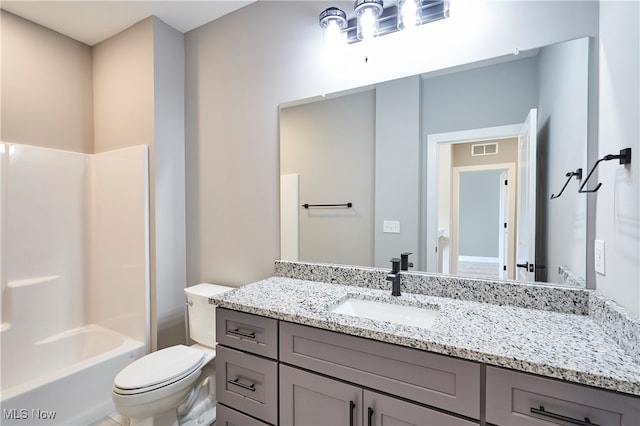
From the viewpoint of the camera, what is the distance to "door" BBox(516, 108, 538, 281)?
4.16 ft

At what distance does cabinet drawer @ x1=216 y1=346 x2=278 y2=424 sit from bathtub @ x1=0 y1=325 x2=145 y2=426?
105 centimetres

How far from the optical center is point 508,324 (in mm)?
1046

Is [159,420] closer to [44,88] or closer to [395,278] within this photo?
[395,278]

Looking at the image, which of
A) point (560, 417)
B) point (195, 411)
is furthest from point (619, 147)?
point (195, 411)

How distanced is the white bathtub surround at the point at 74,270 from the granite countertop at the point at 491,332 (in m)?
1.20

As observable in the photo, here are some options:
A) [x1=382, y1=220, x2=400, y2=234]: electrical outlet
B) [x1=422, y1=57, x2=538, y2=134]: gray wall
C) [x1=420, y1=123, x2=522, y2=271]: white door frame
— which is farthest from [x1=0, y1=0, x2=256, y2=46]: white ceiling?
[x1=382, y1=220, x2=400, y2=234]: electrical outlet

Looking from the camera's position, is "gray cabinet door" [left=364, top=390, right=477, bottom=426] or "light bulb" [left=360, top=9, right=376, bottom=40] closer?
"gray cabinet door" [left=364, top=390, right=477, bottom=426]

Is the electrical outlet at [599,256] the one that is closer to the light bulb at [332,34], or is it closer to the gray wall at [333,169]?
the gray wall at [333,169]

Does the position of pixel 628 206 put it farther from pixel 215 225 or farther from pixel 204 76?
pixel 204 76

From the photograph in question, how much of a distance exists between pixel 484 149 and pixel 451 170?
172mm

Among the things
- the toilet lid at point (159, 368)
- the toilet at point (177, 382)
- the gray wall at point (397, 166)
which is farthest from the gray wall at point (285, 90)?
the toilet lid at point (159, 368)

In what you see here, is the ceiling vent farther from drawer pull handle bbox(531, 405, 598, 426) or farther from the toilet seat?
the toilet seat

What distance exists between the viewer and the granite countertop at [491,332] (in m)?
0.76

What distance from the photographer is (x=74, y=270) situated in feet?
7.73
